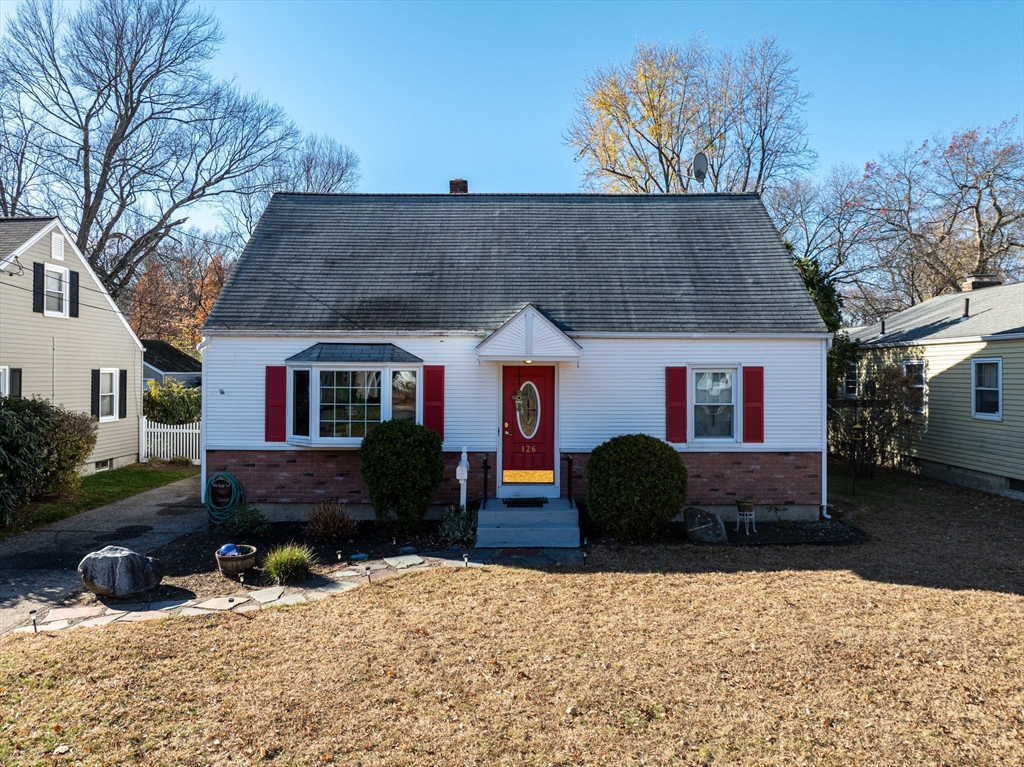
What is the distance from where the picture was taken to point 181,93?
24.5m

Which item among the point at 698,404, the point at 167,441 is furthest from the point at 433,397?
the point at 167,441

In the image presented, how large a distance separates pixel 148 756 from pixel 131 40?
27.9 meters

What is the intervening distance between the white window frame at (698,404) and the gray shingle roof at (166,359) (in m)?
21.3

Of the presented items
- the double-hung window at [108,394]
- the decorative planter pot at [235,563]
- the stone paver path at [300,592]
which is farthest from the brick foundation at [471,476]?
the double-hung window at [108,394]

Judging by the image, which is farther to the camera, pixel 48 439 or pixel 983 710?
pixel 48 439

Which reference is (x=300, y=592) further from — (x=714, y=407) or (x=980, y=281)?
(x=980, y=281)

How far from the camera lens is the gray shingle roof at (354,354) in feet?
33.0

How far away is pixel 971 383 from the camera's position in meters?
13.6

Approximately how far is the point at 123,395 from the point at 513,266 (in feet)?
41.9

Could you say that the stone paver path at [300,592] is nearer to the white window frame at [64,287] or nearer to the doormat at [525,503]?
the doormat at [525,503]

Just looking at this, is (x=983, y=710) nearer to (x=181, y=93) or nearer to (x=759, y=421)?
(x=759, y=421)

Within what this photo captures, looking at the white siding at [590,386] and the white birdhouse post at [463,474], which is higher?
the white siding at [590,386]

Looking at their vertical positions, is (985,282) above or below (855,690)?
above

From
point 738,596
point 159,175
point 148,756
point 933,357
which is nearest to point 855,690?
point 738,596
